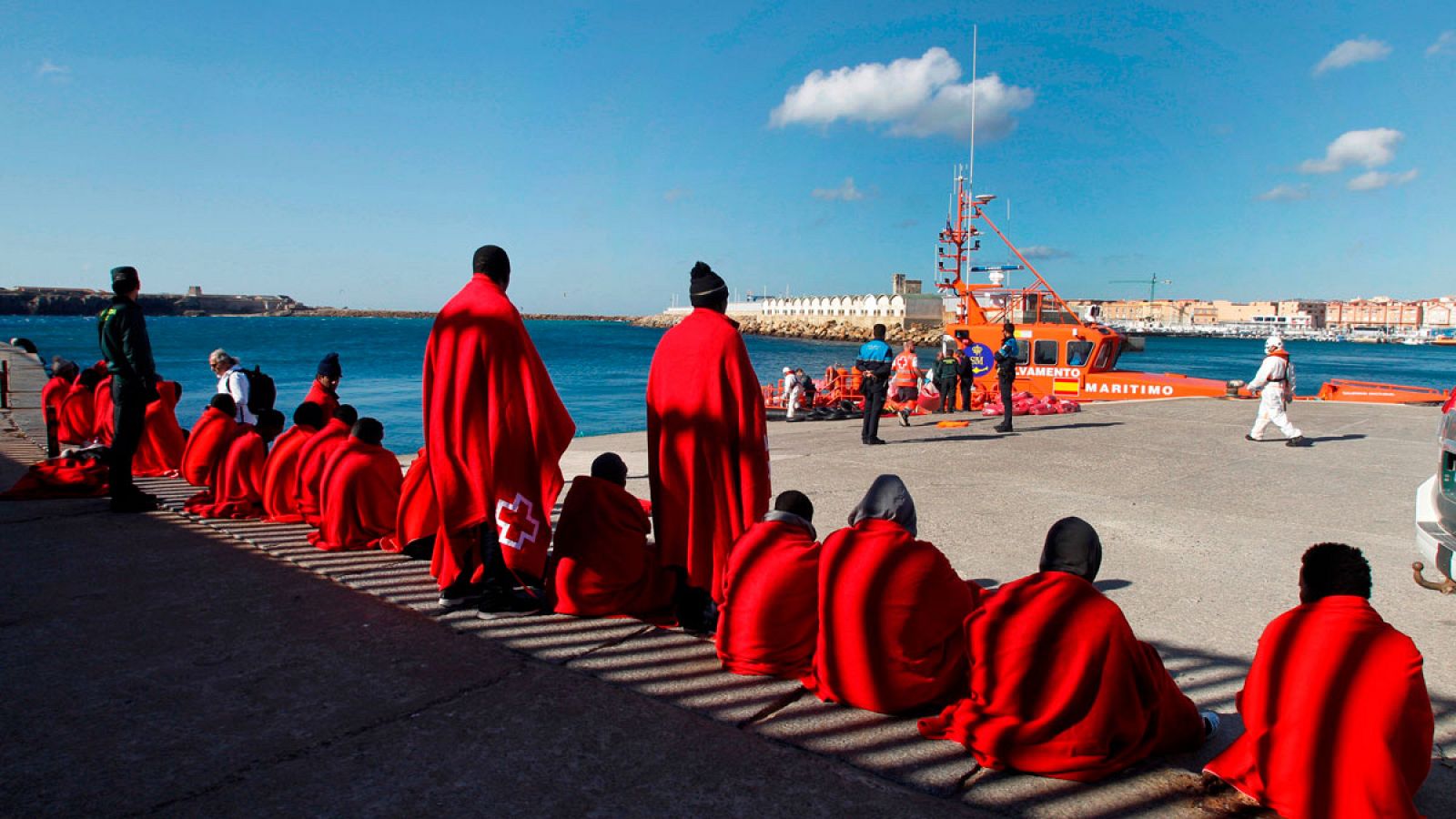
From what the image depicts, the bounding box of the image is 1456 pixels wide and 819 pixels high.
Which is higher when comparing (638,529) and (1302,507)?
(638,529)

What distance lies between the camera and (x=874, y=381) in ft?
40.0

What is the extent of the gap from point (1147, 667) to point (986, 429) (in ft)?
36.3

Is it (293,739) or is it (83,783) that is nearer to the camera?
(83,783)

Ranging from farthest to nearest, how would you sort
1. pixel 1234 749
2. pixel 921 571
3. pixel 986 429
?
pixel 986 429
pixel 921 571
pixel 1234 749

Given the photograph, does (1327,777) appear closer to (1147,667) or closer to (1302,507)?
(1147,667)

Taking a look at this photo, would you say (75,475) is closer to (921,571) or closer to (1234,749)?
(921,571)

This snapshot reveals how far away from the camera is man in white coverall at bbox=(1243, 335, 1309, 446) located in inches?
447

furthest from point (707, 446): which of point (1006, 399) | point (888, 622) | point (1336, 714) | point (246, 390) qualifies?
point (1006, 399)

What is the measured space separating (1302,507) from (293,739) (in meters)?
8.18

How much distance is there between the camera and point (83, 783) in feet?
8.55

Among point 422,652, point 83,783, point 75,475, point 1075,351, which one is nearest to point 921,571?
point 422,652

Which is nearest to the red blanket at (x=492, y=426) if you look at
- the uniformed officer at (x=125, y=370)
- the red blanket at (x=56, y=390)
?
the uniformed officer at (x=125, y=370)

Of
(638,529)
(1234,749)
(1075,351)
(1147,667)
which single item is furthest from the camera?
(1075,351)

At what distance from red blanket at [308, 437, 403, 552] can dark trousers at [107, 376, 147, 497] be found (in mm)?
1848
